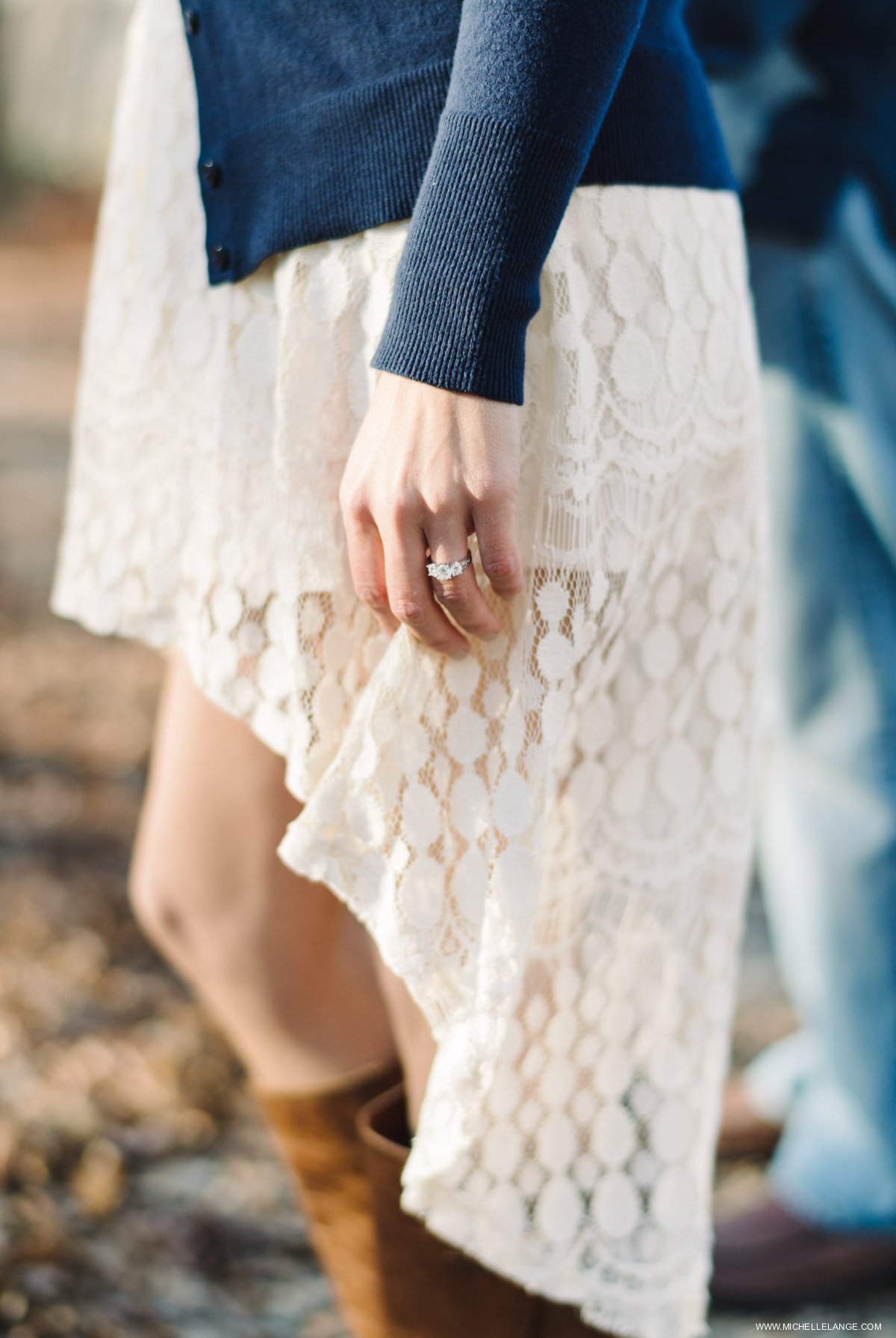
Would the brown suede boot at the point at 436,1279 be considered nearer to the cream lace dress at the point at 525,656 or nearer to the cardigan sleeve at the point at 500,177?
the cream lace dress at the point at 525,656

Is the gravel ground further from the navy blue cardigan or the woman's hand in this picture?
the navy blue cardigan

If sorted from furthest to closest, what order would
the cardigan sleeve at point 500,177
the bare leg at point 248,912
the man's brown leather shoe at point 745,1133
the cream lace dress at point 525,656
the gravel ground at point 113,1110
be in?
the man's brown leather shoe at point 745,1133, the gravel ground at point 113,1110, the bare leg at point 248,912, the cream lace dress at point 525,656, the cardigan sleeve at point 500,177

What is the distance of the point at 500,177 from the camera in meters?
0.63

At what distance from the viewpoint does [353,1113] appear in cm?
100

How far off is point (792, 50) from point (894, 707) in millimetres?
780

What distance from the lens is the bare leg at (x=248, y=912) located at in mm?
945

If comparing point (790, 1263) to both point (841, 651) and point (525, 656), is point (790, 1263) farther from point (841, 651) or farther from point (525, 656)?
point (525, 656)

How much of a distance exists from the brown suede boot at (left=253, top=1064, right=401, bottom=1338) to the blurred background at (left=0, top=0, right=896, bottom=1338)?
0.31 metres

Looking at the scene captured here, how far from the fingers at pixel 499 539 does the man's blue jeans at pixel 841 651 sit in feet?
2.90

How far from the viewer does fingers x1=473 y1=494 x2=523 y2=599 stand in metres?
0.66

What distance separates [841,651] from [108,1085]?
3.76 ft

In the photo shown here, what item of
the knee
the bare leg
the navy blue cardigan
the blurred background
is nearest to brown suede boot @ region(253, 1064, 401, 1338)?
the bare leg

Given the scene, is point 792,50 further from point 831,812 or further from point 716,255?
point 831,812

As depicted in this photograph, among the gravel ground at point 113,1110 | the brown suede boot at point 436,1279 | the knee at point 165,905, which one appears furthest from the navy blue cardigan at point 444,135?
the gravel ground at point 113,1110
